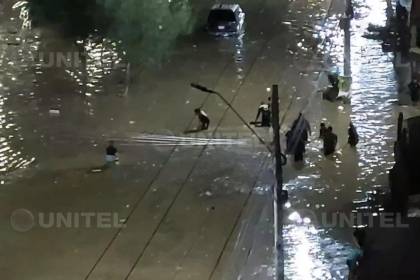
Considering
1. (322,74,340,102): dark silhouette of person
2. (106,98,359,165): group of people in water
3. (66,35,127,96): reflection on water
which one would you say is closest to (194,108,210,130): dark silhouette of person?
(106,98,359,165): group of people in water

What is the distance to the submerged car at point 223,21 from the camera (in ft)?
102

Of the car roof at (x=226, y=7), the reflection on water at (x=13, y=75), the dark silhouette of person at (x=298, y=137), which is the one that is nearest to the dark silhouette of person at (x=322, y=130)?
the dark silhouette of person at (x=298, y=137)

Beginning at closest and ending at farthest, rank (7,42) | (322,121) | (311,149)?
(311,149), (322,121), (7,42)

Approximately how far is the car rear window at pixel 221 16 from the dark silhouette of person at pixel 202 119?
749 cm

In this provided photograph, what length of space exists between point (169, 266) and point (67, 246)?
2.26 metres

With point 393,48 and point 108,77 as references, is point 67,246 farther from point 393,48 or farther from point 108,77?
point 393,48

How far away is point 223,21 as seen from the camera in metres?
31.2

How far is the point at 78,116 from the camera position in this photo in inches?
1005

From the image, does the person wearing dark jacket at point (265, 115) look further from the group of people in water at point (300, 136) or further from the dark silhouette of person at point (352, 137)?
the dark silhouette of person at point (352, 137)

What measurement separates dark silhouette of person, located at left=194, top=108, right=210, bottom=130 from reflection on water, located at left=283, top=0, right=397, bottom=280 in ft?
9.16

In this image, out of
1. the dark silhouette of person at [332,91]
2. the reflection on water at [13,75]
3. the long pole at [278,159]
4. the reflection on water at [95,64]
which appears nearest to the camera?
A: the long pole at [278,159]

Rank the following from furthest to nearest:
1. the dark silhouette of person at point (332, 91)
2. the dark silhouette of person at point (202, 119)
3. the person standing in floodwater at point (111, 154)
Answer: the dark silhouette of person at point (332, 91) < the dark silhouette of person at point (202, 119) < the person standing in floodwater at point (111, 154)

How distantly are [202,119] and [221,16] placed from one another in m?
7.92

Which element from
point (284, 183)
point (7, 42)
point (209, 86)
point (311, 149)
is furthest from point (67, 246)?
point (7, 42)
